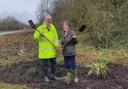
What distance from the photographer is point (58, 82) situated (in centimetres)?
1138

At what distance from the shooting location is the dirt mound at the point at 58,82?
10.8 metres

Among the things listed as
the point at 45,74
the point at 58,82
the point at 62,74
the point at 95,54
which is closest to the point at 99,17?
the point at 95,54

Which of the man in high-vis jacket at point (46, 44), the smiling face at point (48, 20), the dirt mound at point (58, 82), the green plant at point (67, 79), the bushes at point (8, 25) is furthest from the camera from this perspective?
the bushes at point (8, 25)

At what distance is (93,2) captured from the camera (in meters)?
18.8

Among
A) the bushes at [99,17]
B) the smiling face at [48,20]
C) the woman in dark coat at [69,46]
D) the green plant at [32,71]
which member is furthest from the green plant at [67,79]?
the bushes at [99,17]

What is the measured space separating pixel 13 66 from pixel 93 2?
20.7 feet

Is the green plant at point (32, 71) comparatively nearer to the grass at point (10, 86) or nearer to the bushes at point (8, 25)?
the grass at point (10, 86)

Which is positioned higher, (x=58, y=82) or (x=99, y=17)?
(x=99, y=17)

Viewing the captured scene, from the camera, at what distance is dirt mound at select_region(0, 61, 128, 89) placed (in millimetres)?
10844

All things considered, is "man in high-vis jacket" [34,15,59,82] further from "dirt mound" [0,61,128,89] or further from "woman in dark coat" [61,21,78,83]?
"dirt mound" [0,61,128,89]

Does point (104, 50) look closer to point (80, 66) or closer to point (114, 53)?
point (114, 53)

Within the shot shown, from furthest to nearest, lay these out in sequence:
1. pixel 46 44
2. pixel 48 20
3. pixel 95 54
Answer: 1. pixel 95 54
2. pixel 46 44
3. pixel 48 20

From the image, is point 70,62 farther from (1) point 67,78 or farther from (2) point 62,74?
(1) point 67,78

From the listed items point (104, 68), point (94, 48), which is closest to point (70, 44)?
point (104, 68)
